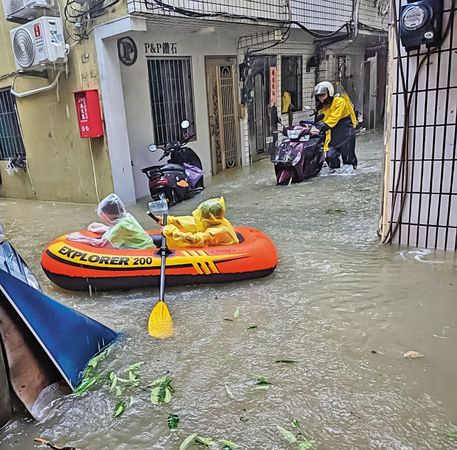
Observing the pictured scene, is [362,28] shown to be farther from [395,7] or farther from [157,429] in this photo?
[157,429]

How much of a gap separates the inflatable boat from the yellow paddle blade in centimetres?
49

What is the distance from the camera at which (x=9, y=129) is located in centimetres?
756

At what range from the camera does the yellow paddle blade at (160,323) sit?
2.88 m

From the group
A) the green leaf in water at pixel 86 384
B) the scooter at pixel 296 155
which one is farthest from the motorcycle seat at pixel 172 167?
the green leaf in water at pixel 86 384

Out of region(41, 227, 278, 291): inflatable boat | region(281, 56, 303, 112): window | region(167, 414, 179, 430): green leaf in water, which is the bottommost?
region(167, 414, 179, 430): green leaf in water

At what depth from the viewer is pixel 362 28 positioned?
1052 cm

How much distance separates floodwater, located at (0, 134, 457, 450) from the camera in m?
2.03

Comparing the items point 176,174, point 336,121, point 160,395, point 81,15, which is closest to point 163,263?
point 160,395

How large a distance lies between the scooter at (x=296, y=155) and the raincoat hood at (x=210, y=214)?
134 inches

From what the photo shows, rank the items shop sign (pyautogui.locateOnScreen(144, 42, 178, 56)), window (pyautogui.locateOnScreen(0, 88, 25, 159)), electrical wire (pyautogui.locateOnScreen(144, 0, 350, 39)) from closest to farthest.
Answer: electrical wire (pyautogui.locateOnScreen(144, 0, 350, 39)) → shop sign (pyautogui.locateOnScreen(144, 42, 178, 56)) → window (pyautogui.locateOnScreen(0, 88, 25, 159))

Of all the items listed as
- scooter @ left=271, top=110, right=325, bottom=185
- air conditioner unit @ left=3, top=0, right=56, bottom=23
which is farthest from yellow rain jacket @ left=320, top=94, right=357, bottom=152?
air conditioner unit @ left=3, top=0, right=56, bottom=23

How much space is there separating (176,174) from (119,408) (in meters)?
4.21

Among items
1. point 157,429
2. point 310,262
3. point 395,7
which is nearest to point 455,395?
point 157,429

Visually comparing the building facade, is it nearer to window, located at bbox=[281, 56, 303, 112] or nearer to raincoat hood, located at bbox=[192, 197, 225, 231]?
window, located at bbox=[281, 56, 303, 112]
